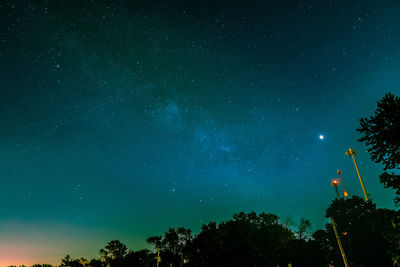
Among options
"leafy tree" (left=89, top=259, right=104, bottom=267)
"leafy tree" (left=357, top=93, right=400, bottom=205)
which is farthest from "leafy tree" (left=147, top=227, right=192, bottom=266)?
"leafy tree" (left=357, top=93, right=400, bottom=205)

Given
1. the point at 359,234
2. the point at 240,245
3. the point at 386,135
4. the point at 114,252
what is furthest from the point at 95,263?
the point at 386,135

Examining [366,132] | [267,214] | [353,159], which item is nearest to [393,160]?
[366,132]

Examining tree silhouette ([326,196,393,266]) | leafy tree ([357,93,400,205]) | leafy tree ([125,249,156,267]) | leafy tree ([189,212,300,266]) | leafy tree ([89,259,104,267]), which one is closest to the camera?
leafy tree ([357,93,400,205])

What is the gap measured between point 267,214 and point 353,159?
922 inches

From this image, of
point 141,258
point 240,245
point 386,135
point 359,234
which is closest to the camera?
point 386,135

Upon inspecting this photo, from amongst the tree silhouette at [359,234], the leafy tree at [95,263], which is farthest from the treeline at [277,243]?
the leafy tree at [95,263]

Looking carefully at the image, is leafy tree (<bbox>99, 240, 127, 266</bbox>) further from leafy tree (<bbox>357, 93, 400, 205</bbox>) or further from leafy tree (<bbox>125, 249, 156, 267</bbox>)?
leafy tree (<bbox>357, 93, 400, 205</bbox>)

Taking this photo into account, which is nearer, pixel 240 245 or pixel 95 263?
pixel 240 245

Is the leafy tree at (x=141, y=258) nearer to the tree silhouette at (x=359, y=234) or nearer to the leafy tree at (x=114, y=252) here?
→ the leafy tree at (x=114, y=252)

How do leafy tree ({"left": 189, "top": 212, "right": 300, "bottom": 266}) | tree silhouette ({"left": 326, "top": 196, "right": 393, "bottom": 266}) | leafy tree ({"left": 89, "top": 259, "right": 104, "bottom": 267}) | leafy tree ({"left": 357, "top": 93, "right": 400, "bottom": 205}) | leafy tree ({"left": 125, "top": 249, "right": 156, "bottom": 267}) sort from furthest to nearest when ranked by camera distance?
leafy tree ({"left": 89, "top": 259, "right": 104, "bottom": 267}) < leafy tree ({"left": 125, "top": 249, "right": 156, "bottom": 267}) < leafy tree ({"left": 189, "top": 212, "right": 300, "bottom": 266}) < tree silhouette ({"left": 326, "top": 196, "right": 393, "bottom": 266}) < leafy tree ({"left": 357, "top": 93, "right": 400, "bottom": 205})

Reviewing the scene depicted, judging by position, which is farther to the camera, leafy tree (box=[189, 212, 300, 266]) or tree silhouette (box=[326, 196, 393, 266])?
leafy tree (box=[189, 212, 300, 266])

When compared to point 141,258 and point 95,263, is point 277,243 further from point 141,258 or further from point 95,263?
point 95,263

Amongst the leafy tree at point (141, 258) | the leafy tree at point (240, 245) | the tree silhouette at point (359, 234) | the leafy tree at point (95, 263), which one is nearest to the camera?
the tree silhouette at point (359, 234)

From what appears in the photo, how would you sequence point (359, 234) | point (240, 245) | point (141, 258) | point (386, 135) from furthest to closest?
point (141, 258), point (240, 245), point (359, 234), point (386, 135)
